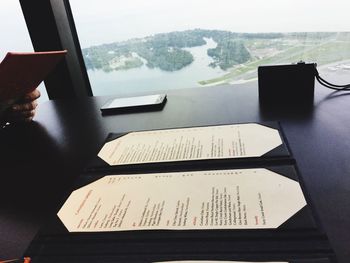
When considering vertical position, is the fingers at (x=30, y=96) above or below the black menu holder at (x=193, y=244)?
above

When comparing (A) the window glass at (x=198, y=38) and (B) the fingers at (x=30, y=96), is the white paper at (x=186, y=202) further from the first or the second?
(A) the window glass at (x=198, y=38)

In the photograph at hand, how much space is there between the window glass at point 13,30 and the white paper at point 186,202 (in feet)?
5.02

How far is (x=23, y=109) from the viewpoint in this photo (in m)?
1.00

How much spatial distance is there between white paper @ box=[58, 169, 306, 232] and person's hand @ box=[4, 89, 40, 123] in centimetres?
55

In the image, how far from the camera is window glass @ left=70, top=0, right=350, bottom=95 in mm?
1869

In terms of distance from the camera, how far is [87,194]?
1.80 ft

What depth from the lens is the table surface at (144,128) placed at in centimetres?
48

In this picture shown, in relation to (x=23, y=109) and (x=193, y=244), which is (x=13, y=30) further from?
(x=193, y=244)

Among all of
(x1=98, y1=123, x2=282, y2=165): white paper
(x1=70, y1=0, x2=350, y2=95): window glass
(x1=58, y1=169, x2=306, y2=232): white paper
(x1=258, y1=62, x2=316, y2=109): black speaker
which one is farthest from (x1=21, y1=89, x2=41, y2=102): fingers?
(x1=70, y1=0, x2=350, y2=95): window glass

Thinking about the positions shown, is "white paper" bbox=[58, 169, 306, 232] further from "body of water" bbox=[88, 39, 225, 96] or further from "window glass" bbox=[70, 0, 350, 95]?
"body of water" bbox=[88, 39, 225, 96]

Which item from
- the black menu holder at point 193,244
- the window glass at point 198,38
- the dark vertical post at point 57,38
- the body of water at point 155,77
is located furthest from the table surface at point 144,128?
the body of water at point 155,77

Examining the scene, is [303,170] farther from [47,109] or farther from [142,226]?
[47,109]

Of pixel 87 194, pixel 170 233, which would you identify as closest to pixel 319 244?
pixel 170 233

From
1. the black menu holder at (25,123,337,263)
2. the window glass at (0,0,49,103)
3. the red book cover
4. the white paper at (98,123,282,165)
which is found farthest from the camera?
the window glass at (0,0,49,103)
